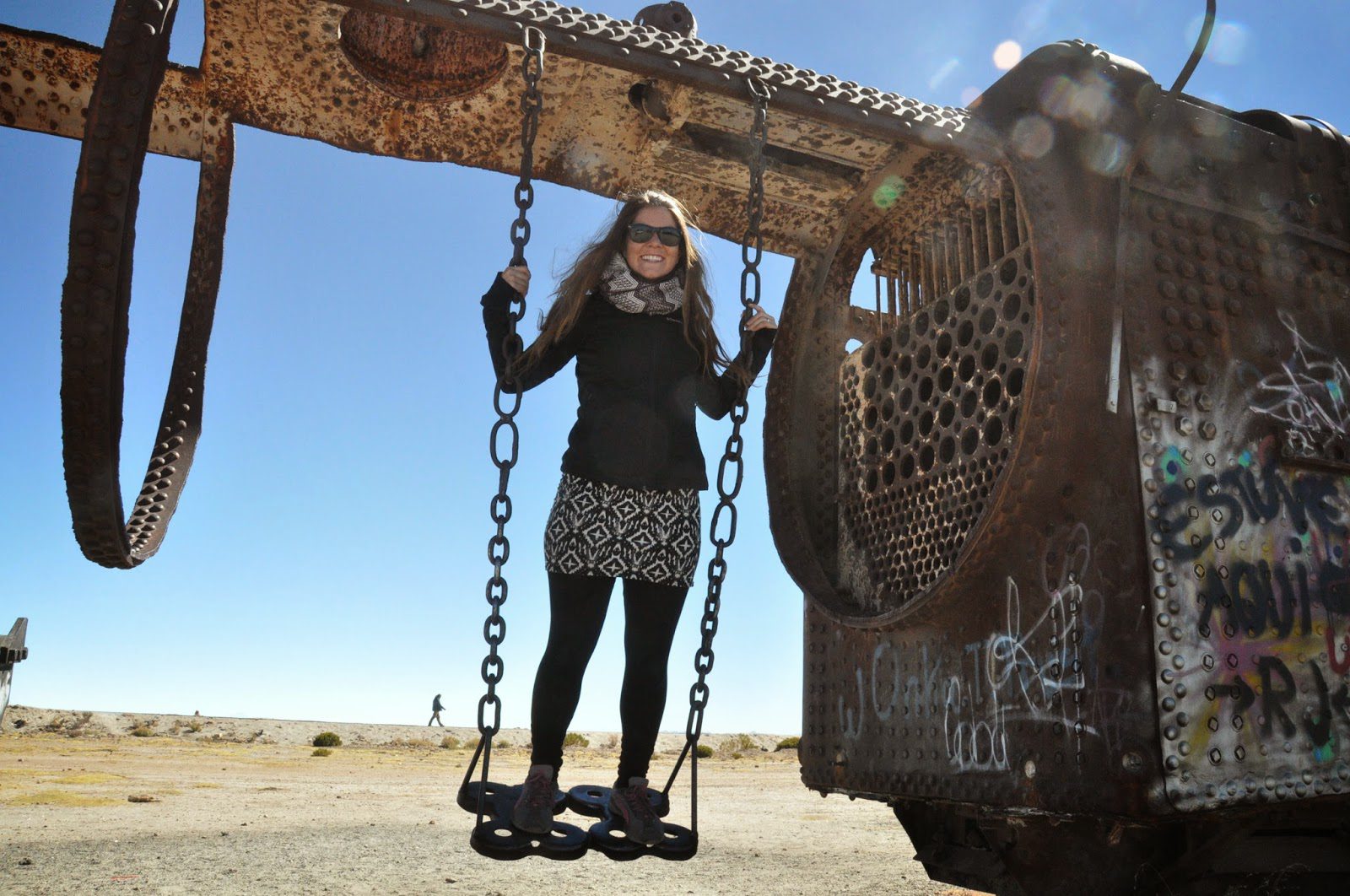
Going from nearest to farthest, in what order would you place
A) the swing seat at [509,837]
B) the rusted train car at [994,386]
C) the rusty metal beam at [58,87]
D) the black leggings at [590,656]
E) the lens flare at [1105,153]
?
the swing seat at [509,837]
the black leggings at [590,656]
the rusted train car at [994,386]
the lens flare at [1105,153]
the rusty metal beam at [58,87]

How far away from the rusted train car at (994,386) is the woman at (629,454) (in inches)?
34.9

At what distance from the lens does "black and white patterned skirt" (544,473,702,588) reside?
3.53 metres

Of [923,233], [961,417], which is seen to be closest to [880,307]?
[923,233]

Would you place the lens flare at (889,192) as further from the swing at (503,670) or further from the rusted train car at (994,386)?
the swing at (503,670)

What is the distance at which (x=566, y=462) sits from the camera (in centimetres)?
365

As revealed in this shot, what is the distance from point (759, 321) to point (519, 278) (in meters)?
0.96

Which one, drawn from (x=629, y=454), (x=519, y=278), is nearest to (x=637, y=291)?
(x=519, y=278)

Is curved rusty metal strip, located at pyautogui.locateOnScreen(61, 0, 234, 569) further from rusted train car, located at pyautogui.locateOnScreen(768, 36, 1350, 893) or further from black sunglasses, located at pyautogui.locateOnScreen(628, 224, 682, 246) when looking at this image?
rusted train car, located at pyautogui.locateOnScreen(768, 36, 1350, 893)

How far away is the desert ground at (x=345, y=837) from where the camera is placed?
5906 millimetres

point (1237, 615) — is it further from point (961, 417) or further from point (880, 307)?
point (880, 307)

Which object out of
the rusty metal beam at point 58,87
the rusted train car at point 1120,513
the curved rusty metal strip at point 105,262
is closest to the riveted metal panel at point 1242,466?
the rusted train car at point 1120,513

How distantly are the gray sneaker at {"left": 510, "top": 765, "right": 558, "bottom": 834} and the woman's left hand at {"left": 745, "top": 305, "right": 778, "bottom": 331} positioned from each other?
1.83m

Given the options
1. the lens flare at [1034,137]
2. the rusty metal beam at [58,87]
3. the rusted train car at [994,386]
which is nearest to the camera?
the rusted train car at [994,386]

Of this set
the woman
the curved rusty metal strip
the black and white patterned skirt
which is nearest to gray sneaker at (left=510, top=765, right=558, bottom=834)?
the woman
